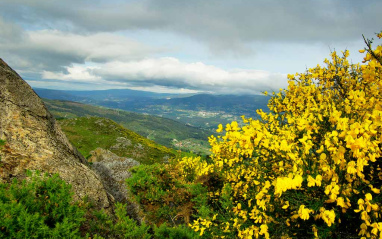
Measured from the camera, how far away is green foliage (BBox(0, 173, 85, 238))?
197 inches

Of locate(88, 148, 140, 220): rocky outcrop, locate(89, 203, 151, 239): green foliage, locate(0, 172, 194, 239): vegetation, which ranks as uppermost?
locate(0, 172, 194, 239): vegetation

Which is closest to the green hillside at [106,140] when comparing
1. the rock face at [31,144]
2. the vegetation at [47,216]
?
the rock face at [31,144]

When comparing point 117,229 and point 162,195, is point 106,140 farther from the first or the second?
point 117,229

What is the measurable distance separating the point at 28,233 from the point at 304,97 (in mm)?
12016

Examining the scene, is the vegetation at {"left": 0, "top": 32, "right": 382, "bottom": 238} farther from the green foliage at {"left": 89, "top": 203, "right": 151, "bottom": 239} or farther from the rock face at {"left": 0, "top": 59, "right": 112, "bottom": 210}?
the rock face at {"left": 0, "top": 59, "right": 112, "bottom": 210}

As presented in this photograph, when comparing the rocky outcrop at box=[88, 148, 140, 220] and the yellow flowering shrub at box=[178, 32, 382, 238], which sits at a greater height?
the yellow flowering shrub at box=[178, 32, 382, 238]

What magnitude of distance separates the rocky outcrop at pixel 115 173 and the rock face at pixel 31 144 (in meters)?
4.04

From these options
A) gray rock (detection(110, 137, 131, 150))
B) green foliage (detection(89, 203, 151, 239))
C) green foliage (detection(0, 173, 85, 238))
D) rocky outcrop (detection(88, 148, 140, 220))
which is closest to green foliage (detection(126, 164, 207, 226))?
rocky outcrop (detection(88, 148, 140, 220))

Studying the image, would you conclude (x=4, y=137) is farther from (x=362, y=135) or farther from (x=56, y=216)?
(x=362, y=135)

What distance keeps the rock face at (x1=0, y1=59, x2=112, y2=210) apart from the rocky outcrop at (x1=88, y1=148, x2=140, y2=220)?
13.2 feet

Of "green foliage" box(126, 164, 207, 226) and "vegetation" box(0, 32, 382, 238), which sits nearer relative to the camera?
"vegetation" box(0, 32, 382, 238)

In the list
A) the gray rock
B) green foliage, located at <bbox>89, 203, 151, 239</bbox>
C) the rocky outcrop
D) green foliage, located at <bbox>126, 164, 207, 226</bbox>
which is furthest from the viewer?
the gray rock

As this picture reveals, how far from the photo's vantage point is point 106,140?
189 ft

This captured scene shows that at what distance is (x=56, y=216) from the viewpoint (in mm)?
5984
